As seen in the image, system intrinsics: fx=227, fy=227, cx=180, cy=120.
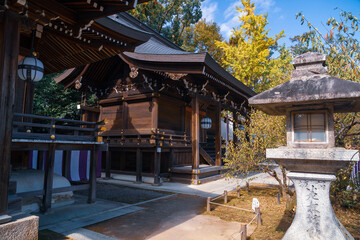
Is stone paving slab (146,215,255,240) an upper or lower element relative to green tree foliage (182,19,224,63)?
lower

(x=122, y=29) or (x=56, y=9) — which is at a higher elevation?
(x=122, y=29)

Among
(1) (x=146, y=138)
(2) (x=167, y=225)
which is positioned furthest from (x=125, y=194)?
(2) (x=167, y=225)

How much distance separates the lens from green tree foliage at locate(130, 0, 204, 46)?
24969mm

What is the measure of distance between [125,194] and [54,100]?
1177cm

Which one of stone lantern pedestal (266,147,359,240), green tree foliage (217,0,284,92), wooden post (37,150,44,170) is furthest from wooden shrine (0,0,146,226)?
green tree foliage (217,0,284,92)

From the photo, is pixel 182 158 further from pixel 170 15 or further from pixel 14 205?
pixel 170 15

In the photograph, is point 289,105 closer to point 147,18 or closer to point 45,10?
point 45,10

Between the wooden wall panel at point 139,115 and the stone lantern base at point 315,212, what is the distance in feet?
27.8

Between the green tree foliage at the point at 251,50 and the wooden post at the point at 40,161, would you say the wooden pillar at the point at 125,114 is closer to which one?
the wooden post at the point at 40,161

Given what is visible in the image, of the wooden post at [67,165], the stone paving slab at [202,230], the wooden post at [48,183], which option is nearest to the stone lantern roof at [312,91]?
the stone paving slab at [202,230]

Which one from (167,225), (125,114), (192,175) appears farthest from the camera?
(125,114)

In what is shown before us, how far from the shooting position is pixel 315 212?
3924mm

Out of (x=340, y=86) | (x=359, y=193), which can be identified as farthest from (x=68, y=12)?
(x=359, y=193)

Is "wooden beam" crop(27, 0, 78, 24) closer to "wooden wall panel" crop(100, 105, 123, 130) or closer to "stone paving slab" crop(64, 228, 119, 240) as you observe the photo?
"stone paving slab" crop(64, 228, 119, 240)
